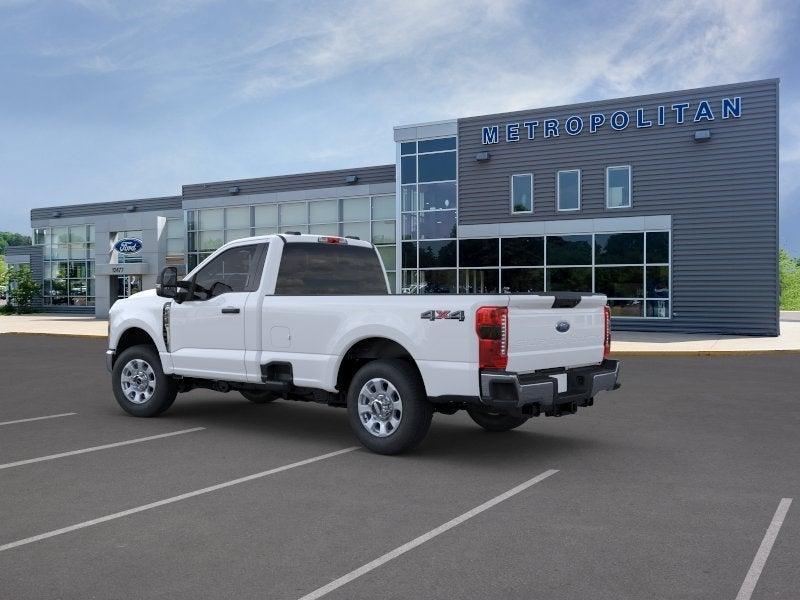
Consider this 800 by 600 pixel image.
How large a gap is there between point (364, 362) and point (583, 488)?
9.21 ft

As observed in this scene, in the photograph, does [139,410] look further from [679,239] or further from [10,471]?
[679,239]

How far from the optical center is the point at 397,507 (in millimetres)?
5578

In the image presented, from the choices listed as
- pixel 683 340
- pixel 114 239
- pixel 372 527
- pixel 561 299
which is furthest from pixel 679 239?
pixel 114 239

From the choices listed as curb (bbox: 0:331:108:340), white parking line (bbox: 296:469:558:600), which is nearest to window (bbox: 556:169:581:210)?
curb (bbox: 0:331:108:340)

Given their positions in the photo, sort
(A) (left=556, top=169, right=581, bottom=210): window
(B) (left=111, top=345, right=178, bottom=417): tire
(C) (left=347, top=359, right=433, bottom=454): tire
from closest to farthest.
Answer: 1. (C) (left=347, top=359, right=433, bottom=454): tire
2. (B) (left=111, top=345, right=178, bottom=417): tire
3. (A) (left=556, top=169, right=581, bottom=210): window

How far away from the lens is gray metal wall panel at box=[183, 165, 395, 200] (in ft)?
111

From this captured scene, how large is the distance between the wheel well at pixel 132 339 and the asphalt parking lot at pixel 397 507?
944 mm

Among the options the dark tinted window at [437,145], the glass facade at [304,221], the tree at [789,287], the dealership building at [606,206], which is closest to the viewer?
the dealership building at [606,206]

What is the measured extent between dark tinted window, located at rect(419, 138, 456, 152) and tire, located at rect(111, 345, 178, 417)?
825 inches

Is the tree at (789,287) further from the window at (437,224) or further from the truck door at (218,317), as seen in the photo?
the truck door at (218,317)

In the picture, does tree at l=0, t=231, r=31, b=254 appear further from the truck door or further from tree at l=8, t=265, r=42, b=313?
the truck door

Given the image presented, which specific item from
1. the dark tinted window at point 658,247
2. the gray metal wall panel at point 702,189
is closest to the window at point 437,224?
the gray metal wall panel at point 702,189

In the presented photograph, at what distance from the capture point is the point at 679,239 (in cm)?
2541

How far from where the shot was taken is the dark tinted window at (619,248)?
26109mm
